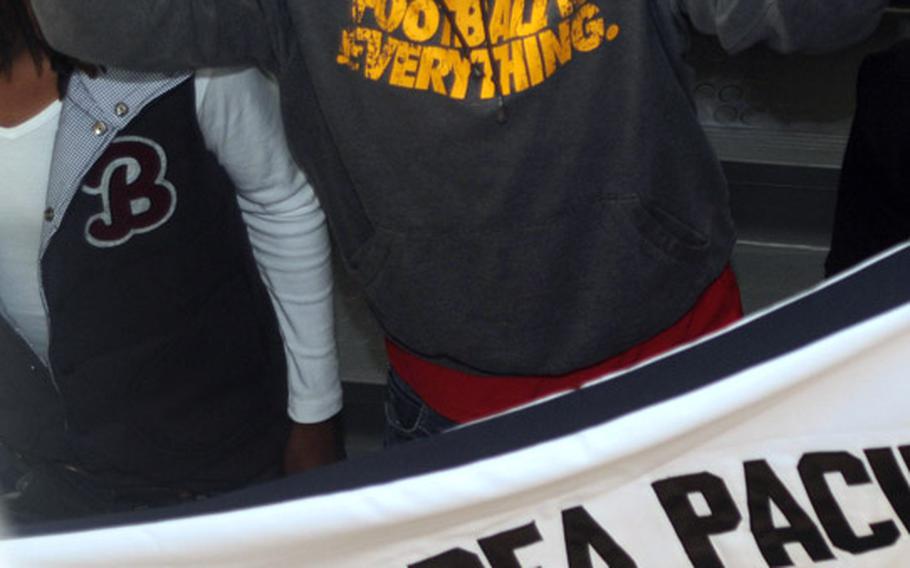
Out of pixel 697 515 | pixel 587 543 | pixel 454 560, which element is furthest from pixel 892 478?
pixel 454 560

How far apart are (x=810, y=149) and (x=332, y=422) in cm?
92

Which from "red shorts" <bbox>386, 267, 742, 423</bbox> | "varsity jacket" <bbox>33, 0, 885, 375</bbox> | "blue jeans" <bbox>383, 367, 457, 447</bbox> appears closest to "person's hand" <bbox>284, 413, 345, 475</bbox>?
"blue jeans" <bbox>383, 367, 457, 447</bbox>

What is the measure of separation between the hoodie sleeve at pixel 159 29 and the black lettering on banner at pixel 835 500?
0.61 meters

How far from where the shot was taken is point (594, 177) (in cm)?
143

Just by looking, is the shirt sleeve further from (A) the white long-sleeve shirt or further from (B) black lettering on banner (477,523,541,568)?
(B) black lettering on banner (477,523,541,568)

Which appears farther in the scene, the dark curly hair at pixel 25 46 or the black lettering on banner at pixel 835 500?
the dark curly hair at pixel 25 46

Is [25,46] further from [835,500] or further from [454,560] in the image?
[835,500]

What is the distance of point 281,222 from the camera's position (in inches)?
67.7

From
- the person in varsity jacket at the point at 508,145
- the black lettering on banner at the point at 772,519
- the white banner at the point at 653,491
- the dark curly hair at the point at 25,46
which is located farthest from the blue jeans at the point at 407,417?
the dark curly hair at the point at 25,46

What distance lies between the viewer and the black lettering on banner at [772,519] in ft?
4.58

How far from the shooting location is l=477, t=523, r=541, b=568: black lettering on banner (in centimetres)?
144

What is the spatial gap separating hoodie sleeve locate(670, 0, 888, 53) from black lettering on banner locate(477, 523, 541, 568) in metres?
0.47

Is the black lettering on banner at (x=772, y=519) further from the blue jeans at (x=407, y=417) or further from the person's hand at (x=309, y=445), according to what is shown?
the person's hand at (x=309, y=445)

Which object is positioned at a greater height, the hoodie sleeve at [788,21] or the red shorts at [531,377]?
the hoodie sleeve at [788,21]
